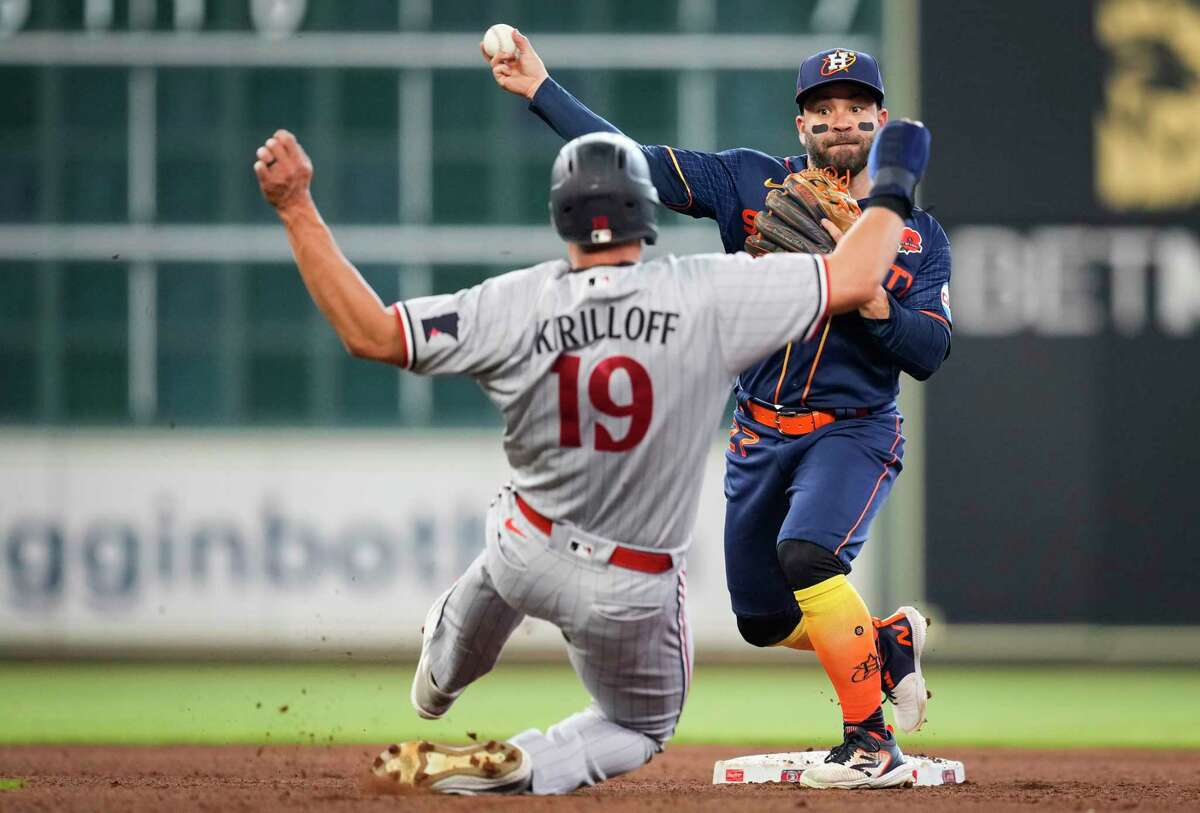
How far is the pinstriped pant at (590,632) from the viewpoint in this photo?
3496mm

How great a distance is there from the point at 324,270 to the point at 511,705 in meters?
5.21

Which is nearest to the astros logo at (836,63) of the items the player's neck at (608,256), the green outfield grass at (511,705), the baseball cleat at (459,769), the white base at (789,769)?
the player's neck at (608,256)

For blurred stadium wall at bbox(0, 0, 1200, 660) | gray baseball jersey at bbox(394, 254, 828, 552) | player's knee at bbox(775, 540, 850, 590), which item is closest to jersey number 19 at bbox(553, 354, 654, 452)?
gray baseball jersey at bbox(394, 254, 828, 552)

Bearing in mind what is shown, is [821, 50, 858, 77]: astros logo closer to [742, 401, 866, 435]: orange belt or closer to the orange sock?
Answer: [742, 401, 866, 435]: orange belt

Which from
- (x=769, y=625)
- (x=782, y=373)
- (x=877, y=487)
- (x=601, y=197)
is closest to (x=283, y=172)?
(x=601, y=197)

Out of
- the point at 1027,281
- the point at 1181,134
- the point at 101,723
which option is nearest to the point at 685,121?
the point at 1027,281

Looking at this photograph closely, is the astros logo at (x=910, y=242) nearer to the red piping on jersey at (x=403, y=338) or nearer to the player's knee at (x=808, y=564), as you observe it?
the player's knee at (x=808, y=564)

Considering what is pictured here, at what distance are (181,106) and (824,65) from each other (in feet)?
22.7

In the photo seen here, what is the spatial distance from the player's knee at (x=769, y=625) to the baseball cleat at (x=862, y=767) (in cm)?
47

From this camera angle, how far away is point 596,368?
11.1 ft

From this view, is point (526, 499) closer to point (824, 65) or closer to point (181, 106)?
point (824, 65)

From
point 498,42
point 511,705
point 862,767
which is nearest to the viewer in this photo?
point 862,767

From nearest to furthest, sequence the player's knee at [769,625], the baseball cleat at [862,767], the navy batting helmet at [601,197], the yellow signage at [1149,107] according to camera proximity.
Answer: the navy batting helmet at [601,197], the baseball cleat at [862,767], the player's knee at [769,625], the yellow signage at [1149,107]

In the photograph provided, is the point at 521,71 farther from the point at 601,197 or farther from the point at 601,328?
the point at 601,328
